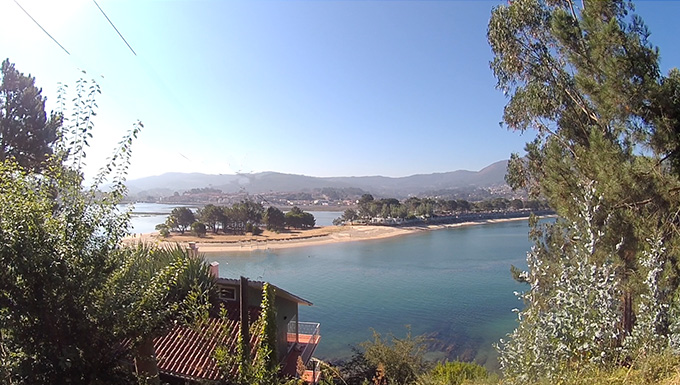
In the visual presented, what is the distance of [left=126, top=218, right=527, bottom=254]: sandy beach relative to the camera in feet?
138

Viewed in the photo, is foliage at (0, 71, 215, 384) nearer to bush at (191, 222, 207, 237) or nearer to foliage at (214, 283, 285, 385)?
foliage at (214, 283, 285, 385)

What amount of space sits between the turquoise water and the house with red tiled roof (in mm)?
5190

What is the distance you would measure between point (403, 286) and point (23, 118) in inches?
846

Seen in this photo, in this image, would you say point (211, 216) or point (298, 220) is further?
point (298, 220)

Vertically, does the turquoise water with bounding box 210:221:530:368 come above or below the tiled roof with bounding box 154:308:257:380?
below

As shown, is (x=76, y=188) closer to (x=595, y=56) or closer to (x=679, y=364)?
(x=679, y=364)

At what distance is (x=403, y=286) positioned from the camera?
2548 cm

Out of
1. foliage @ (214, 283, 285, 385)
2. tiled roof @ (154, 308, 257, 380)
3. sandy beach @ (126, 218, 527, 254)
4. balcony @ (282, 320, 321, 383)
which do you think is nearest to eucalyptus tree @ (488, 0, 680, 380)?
foliage @ (214, 283, 285, 385)

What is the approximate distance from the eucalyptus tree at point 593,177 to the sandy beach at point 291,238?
109 feet

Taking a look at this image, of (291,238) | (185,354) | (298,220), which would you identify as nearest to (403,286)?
(185,354)

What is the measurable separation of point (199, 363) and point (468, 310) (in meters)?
16.0

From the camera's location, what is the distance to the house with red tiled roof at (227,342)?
5.71m

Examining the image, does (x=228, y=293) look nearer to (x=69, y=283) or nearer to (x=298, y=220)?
(x=69, y=283)

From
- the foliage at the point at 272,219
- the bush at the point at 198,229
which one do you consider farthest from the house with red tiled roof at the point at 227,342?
the foliage at the point at 272,219
